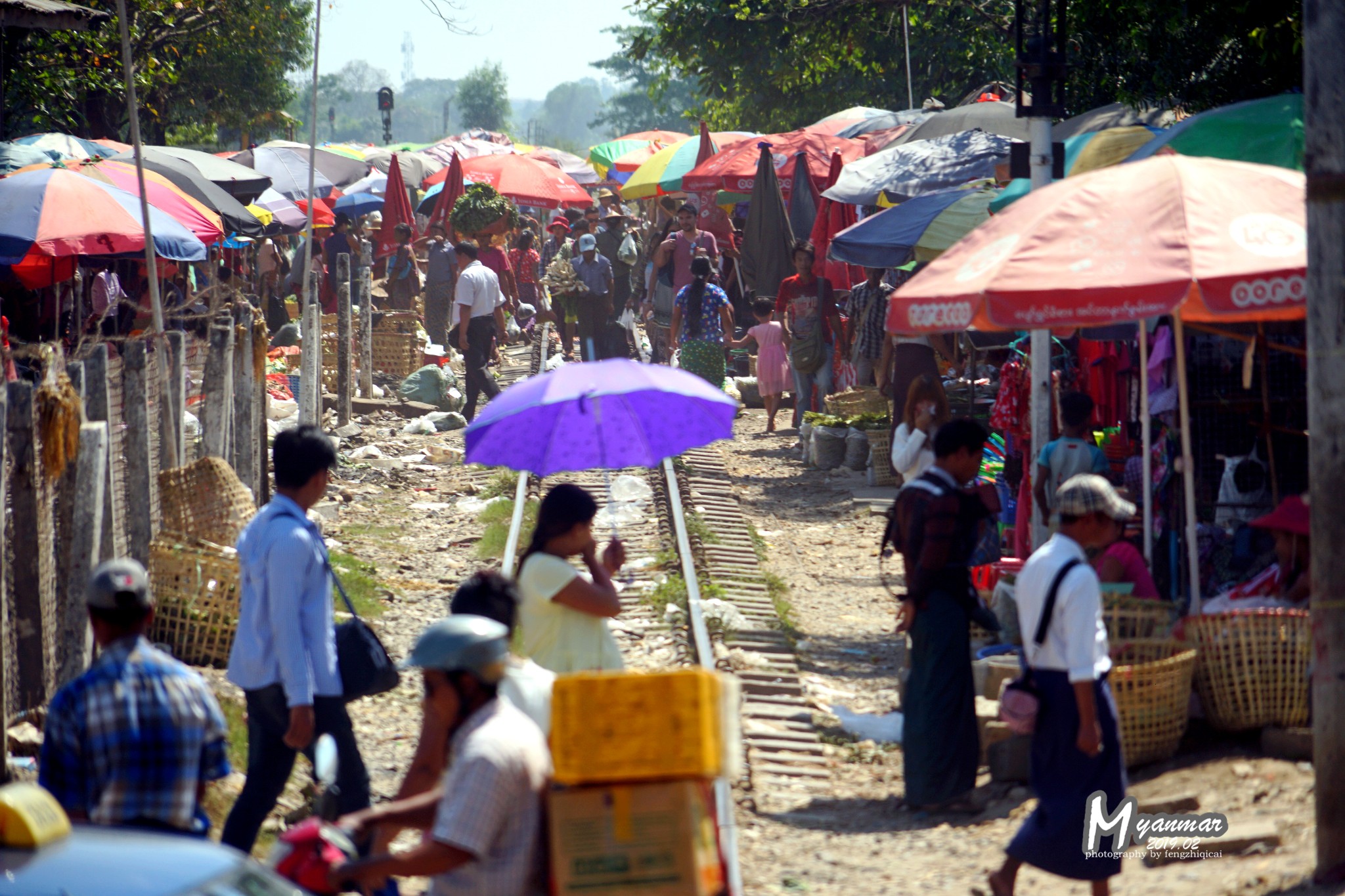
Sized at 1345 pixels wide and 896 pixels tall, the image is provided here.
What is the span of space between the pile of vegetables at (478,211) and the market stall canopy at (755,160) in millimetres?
4116

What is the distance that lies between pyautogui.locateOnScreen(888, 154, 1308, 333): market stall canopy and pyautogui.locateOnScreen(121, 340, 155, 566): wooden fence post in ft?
13.7

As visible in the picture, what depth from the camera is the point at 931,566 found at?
656cm

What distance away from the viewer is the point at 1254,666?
6.50 m

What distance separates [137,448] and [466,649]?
5.28m

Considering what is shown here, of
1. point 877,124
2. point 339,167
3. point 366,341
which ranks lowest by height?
point 366,341

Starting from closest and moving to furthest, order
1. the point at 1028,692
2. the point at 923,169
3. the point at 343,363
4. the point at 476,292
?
1. the point at 1028,692
2. the point at 923,169
3. the point at 476,292
4. the point at 343,363

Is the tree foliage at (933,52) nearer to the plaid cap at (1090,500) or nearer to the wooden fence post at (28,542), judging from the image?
the plaid cap at (1090,500)

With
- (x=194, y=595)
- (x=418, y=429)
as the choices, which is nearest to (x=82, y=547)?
(x=194, y=595)

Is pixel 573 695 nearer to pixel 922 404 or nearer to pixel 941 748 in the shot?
pixel 941 748

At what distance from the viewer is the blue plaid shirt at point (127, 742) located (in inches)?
159

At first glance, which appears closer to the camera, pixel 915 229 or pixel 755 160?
pixel 915 229

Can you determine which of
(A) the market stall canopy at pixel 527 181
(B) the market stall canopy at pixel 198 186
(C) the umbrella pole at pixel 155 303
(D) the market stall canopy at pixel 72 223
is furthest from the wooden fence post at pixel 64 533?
(A) the market stall canopy at pixel 527 181

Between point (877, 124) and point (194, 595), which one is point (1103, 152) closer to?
point (194, 595)

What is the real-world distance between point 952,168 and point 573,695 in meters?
11.2
